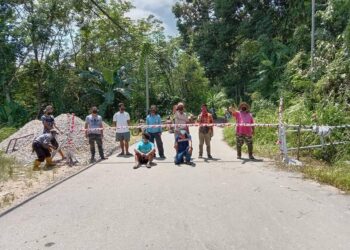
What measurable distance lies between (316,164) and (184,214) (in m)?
5.94

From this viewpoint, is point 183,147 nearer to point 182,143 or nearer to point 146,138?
point 182,143

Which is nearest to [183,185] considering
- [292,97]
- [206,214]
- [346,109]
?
[206,214]

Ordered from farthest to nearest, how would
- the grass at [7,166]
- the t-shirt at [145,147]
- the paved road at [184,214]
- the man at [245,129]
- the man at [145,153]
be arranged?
the man at [245,129] < the t-shirt at [145,147] < the man at [145,153] < the grass at [7,166] < the paved road at [184,214]

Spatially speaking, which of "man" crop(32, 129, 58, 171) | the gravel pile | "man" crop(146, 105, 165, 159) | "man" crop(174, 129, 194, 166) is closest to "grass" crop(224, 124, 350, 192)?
"man" crop(174, 129, 194, 166)

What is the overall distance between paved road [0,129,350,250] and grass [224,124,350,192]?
14.5 inches

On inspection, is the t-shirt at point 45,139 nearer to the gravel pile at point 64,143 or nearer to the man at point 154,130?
the gravel pile at point 64,143

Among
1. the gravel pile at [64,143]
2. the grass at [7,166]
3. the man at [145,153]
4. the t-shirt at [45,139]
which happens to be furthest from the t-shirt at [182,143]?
the grass at [7,166]

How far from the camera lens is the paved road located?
546cm

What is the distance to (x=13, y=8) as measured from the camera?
106 ft

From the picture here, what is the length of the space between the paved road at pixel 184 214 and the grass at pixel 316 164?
0.37 metres

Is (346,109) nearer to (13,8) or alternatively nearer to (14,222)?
(14,222)

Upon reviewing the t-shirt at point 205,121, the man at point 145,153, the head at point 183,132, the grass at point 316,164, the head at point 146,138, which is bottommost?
the grass at point 316,164

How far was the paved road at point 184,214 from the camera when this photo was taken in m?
5.46

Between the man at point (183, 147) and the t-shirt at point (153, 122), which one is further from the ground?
the t-shirt at point (153, 122)
